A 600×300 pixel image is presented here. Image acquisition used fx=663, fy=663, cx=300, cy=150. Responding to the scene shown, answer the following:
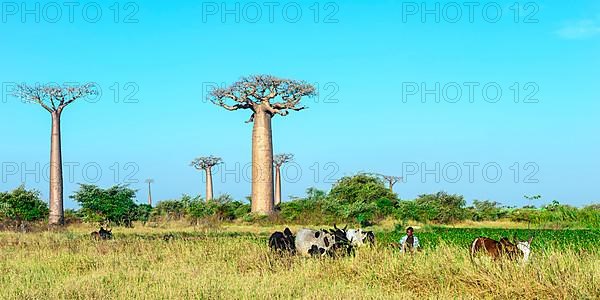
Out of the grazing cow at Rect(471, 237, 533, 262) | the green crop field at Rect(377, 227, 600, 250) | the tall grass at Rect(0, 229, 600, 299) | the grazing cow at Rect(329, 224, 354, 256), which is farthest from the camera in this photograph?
the green crop field at Rect(377, 227, 600, 250)

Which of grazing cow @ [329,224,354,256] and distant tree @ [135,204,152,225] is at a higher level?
grazing cow @ [329,224,354,256]

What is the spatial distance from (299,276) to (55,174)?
25.3m

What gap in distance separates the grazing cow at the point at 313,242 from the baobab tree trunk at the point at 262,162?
22.7 metres

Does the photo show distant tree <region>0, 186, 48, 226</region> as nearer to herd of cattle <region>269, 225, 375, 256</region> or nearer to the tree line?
the tree line

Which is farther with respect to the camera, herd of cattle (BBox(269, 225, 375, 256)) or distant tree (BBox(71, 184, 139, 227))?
distant tree (BBox(71, 184, 139, 227))

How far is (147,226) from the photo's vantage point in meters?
31.0

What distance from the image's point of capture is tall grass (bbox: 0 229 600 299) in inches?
312

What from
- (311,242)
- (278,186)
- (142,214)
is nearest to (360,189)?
(142,214)

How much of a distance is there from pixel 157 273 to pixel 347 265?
2.90 m

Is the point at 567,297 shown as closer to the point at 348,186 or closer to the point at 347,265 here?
the point at 347,265

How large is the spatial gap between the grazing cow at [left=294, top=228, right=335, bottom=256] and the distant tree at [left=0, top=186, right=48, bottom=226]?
21.2 m

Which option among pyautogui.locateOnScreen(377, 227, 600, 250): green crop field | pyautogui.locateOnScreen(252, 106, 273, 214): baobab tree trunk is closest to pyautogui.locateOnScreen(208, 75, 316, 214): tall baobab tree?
pyautogui.locateOnScreen(252, 106, 273, 214): baobab tree trunk

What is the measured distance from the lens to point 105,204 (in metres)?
32.2

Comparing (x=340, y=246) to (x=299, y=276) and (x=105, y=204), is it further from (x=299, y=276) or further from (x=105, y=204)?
(x=105, y=204)
